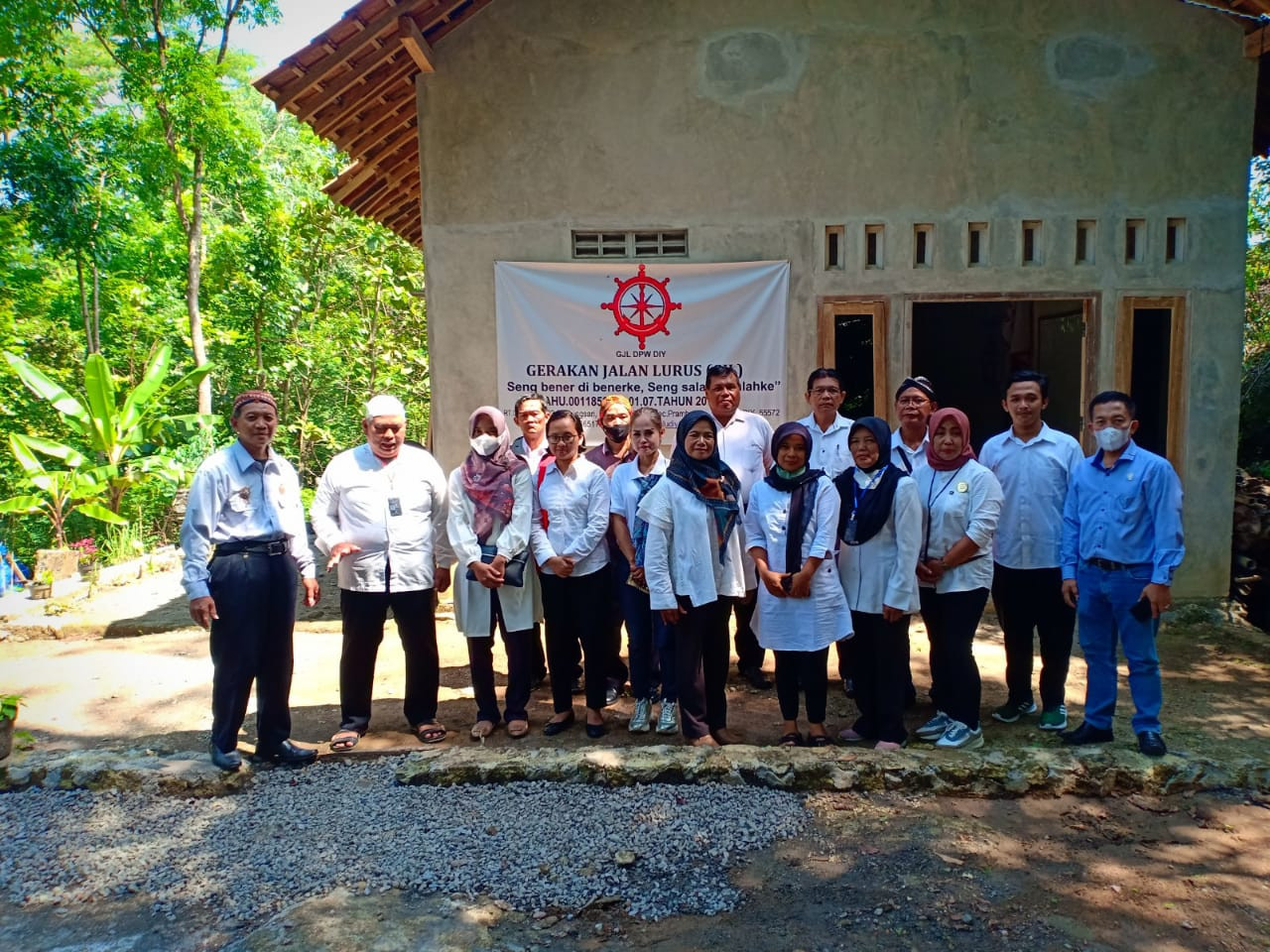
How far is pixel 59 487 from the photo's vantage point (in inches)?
359

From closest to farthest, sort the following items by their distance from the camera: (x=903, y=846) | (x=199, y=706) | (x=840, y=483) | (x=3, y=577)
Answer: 1. (x=903, y=846)
2. (x=840, y=483)
3. (x=199, y=706)
4. (x=3, y=577)

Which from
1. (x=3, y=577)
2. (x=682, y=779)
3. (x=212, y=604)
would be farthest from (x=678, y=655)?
(x=3, y=577)

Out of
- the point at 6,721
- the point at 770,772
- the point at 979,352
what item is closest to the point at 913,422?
the point at 770,772

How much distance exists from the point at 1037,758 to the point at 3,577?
8.57 metres

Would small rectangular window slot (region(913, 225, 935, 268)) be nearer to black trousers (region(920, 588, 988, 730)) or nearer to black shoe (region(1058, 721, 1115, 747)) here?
black trousers (region(920, 588, 988, 730))

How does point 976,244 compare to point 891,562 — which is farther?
point 976,244

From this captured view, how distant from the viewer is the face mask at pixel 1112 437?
Result: 3.87 m

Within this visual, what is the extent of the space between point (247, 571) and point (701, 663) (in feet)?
6.95

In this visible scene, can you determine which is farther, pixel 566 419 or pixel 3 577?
pixel 3 577

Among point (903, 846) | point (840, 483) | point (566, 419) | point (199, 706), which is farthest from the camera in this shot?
point (199, 706)

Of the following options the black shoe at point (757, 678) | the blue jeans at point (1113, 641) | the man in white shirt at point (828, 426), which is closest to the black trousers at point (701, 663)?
the black shoe at point (757, 678)

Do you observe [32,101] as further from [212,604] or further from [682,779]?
[682,779]

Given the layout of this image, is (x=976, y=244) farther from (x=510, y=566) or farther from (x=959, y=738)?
(x=510, y=566)

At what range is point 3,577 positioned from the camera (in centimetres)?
789
